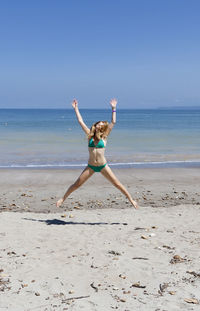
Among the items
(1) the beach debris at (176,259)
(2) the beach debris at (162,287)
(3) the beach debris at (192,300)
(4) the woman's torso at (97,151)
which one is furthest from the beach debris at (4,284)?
(4) the woman's torso at (97,151)

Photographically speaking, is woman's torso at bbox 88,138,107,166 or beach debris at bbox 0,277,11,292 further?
woman's torso at bbox 88,138,107,166

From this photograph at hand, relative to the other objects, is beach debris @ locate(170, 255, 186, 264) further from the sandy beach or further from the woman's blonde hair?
the woman's blonde hair

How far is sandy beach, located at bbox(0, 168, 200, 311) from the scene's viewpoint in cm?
484

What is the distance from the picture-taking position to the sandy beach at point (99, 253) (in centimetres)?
484

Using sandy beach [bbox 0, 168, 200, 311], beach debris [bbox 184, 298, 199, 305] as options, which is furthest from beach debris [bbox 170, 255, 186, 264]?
beach debris [bbox 184, 298, 199, 305]

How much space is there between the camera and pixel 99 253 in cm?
629

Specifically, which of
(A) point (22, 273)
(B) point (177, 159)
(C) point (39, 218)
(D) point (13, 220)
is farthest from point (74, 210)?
Result: (B) point (177, 159)

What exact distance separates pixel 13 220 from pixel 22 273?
2826 mm

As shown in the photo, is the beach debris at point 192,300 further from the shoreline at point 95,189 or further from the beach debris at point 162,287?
the shoreline at point 95,189

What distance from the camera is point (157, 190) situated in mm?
12602

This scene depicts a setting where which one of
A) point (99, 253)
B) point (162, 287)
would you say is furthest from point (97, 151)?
point (162, 287)

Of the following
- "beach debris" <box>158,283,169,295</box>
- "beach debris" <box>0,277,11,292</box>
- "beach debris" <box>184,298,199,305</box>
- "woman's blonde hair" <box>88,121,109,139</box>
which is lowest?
"beach debris" <box>184,298,199,305</box>

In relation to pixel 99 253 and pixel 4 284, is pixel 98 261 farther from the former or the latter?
pixel 4 284

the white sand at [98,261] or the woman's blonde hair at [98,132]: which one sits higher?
the woman's blonde hair at [98,132]
